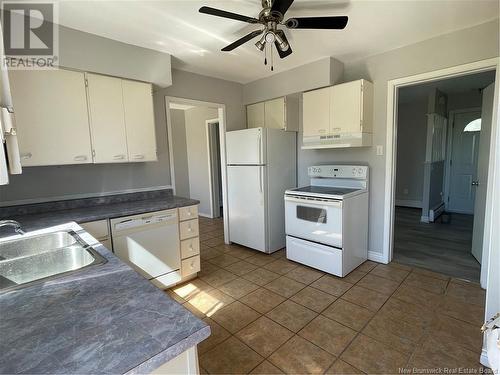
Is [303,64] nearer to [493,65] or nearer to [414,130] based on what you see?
[493,65]

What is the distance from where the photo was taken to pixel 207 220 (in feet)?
17.5

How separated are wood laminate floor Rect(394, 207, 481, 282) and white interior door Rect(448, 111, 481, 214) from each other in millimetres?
311

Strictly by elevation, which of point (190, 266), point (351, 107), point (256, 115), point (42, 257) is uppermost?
point (256, 115)

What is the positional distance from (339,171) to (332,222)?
788mm

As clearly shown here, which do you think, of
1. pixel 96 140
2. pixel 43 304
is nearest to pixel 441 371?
pixel 43 304

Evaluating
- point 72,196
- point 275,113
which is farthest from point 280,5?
point 72,196

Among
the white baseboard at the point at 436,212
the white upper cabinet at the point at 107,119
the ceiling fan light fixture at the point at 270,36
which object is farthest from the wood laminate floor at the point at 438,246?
the white upper cabinet at the point at 107,119

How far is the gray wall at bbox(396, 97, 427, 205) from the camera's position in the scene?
18.6ft

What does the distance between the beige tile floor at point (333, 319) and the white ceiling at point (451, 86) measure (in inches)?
117

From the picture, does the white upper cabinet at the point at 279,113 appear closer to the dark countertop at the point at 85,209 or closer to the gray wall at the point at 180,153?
the dark countertop at the point at 85,209

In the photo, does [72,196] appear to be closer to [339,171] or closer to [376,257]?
[339,171]

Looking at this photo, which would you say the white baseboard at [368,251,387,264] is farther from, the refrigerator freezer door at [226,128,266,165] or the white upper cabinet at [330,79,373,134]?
the refrigerator freezer door at [226,128,266,165]

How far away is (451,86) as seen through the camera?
4.45 metres

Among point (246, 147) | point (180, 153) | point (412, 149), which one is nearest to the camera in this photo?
point (246, 147)
